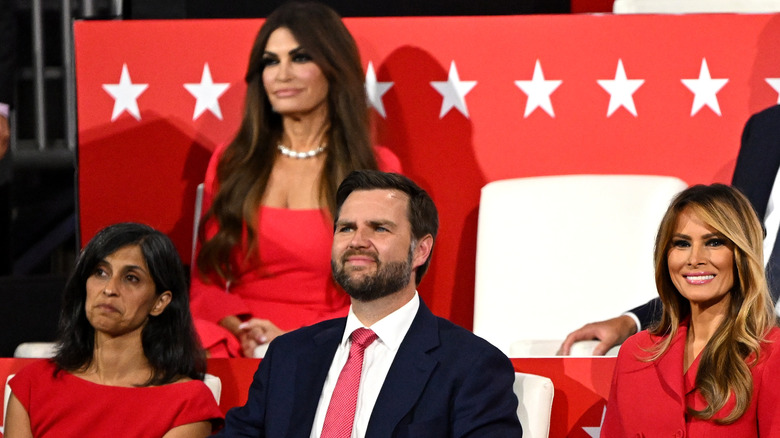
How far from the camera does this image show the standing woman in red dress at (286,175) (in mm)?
3482

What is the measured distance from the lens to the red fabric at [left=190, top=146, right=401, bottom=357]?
3.43 metres

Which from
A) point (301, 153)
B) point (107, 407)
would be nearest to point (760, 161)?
point (301, 153)

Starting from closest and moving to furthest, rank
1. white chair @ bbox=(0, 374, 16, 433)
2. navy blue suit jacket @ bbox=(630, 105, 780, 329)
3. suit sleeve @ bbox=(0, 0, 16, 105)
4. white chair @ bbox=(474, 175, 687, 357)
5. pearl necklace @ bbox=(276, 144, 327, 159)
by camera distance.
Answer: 1. white chair @ bbox=(0, 374, 16, 433)
2. navy blue suit jacket @ bbox=(630, 105, 780, 329)
3. white chair @ bbox=(474, 175, 687, 357)
4. pearl necklace @ bbox=(276, 144, 327, 159)
5. suit sleeve @ bbox=(0, 0, 16, 105)

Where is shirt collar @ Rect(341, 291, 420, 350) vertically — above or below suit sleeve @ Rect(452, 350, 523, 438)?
above

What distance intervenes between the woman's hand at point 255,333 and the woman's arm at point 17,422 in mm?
762

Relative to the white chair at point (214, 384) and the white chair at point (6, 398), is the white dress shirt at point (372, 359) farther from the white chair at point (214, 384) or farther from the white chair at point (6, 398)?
the white chair at point (6, 398)

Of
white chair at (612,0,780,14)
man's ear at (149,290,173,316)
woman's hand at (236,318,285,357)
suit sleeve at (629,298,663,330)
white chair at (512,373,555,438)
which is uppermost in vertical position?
white chair at (612,0,780,14)

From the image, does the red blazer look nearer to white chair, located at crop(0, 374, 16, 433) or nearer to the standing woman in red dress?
the standing woman in red dress

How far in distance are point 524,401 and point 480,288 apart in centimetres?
131

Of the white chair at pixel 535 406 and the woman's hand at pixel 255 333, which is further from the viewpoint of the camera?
the woman's hand at pixel 255 333

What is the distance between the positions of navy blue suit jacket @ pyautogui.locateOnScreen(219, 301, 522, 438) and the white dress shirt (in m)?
0.02

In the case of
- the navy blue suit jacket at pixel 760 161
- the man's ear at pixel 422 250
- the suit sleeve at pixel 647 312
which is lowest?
the suit sleeve at pixel 647 312

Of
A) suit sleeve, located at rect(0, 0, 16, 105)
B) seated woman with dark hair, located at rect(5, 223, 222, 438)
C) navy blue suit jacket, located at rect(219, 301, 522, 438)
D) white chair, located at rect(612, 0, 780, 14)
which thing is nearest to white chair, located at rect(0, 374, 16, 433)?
seated woman with dark hair, located at rect(5, 223, 222, 438)

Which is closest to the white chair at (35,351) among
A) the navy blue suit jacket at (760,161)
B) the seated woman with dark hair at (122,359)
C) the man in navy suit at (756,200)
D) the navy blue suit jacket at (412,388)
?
the seated woman with dark hair at (122,359)
